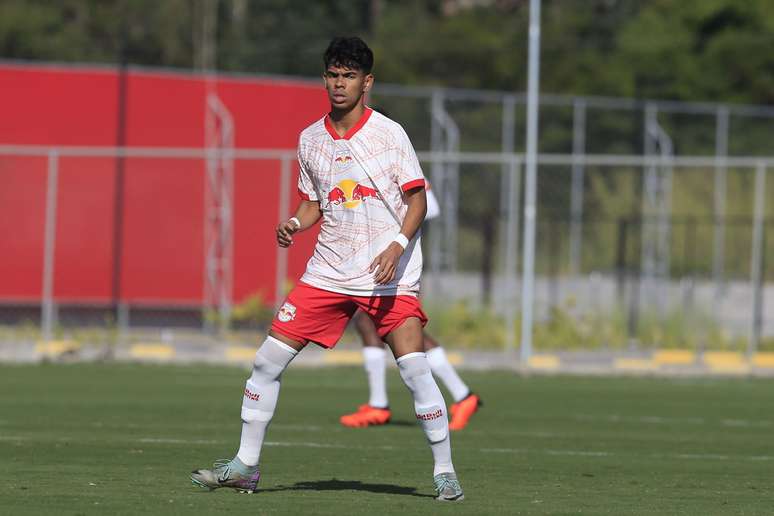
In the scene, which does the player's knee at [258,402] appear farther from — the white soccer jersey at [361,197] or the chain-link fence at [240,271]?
the chain-link fence at [240,271]

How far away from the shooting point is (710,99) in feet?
163

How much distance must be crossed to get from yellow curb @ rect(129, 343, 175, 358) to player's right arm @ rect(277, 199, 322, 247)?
42.6ft

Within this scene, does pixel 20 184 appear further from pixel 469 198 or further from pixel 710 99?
pixel 710 99

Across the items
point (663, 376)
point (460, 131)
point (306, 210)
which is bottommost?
point (663, 376)

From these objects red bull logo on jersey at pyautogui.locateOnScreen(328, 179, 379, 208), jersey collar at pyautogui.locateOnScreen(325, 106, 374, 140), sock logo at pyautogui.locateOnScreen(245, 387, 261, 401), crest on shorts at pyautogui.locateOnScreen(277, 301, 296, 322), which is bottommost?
sock logo at pyautogui.locateOnScreen(245, 387, 261, 401)

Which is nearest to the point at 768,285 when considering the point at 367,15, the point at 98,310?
the point at 98,310

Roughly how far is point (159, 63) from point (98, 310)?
2996cm

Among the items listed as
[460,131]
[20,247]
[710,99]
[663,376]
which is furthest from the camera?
[710,99]

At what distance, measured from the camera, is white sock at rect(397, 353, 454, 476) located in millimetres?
8039

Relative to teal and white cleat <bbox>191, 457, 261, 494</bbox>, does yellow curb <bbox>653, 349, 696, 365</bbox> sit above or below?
below

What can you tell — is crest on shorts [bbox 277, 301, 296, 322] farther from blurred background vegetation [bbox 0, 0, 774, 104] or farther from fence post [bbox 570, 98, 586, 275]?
blurred background vegetation [bbox 0, 0, 774, 104]

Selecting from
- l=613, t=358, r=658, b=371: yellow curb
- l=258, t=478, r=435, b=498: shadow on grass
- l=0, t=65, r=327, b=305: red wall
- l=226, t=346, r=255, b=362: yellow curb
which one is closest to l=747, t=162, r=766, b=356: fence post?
l=613, t=358, r=658, b=371: yellow curb

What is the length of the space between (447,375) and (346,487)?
13.9 ft

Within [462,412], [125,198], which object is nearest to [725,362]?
[462,412]
